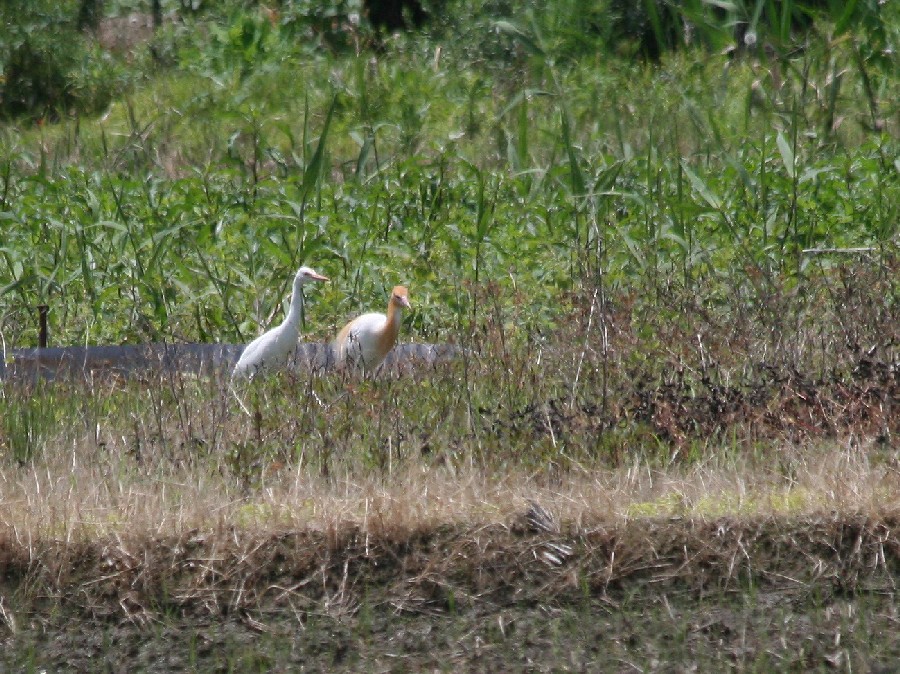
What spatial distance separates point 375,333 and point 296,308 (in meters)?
0.35

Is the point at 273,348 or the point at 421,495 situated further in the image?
the point at 273,348

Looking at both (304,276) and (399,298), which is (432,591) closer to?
(399,298)

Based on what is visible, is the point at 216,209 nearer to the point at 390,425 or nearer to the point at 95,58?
the point at 390,425

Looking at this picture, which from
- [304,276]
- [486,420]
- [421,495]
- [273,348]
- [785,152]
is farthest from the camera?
[785,152]

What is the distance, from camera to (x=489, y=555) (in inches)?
155

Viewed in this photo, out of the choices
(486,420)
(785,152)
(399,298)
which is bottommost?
(399,298)

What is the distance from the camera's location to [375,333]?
6172 millimetres

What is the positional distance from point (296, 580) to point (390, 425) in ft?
3.37

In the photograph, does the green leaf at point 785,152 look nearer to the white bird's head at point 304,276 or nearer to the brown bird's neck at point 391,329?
the brown bird's neck at point 391,329

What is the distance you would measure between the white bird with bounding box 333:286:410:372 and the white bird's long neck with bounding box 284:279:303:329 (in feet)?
0.73

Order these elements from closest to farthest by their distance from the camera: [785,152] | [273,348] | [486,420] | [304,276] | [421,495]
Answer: [421,495] < [486,420] < [273,348] < [304,276] < [785,152]

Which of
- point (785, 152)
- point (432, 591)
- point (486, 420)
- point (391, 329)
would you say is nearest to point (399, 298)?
point (391, 329)

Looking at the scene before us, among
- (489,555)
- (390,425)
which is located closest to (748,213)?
(390,425)

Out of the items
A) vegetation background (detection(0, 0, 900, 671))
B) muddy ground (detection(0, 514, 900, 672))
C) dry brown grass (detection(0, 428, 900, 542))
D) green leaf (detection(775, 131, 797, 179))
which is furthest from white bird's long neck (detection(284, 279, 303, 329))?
green leaf (detection(775, 131, 797, 179))
